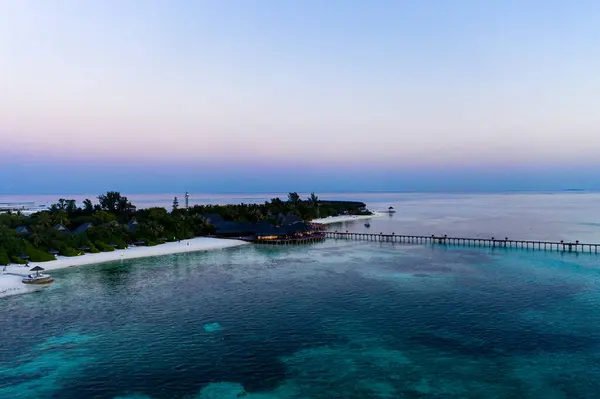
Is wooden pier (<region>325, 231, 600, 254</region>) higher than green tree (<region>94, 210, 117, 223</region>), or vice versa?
green tree (<region>94, 210, 117, 223</region>)

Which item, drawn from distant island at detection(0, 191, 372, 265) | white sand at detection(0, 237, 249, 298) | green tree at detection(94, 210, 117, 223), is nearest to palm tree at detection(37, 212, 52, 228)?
distant island at detection(0, 191, 372, 265)

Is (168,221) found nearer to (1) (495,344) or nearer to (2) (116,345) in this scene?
(2) (116,345)

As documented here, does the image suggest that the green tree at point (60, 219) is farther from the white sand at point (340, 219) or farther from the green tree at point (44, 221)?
the white sand at point (340, 219)

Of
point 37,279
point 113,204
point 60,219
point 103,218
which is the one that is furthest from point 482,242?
point 113,204

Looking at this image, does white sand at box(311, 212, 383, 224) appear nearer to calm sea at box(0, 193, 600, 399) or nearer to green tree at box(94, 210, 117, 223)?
green tree at box(94, 210, 117, 223)

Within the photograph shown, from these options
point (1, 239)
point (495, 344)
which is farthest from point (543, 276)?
point (1, 239)

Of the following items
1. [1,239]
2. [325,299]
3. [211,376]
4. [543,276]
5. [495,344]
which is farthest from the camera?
[1,239]
